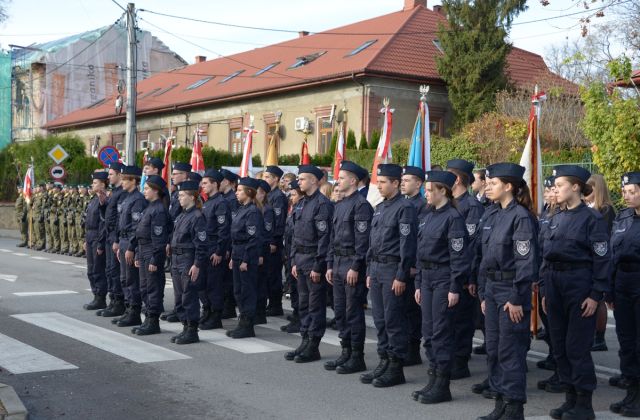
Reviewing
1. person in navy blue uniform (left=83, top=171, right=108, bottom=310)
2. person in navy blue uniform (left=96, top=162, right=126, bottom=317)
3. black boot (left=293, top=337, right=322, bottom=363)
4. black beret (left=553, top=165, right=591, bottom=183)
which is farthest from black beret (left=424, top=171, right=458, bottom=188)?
person in navy blue uniform (left=83, top=171, right=108, bottom=310)

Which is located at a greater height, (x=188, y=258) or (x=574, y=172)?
(x=574, y=172)

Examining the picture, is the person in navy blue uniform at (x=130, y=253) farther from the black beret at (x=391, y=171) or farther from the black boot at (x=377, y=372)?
the black boot at (x=377, y=372)

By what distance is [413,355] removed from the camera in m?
8.66

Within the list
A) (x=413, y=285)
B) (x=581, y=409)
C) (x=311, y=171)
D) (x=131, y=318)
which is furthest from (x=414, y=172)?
(x=131, y=318)

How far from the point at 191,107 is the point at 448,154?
2117 centimetres

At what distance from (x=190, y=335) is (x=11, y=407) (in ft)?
11.3

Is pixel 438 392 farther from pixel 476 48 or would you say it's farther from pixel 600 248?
pixel 476 48

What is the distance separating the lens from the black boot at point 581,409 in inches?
253

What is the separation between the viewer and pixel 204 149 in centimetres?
2998

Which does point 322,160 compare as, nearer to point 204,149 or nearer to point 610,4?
point 204,149

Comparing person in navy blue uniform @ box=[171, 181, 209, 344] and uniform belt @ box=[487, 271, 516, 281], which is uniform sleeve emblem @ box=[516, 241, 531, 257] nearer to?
uniform belt @ box=[487, 271, 516, 281]

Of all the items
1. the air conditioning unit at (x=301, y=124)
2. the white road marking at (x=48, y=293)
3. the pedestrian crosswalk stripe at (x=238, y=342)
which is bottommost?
the white road marking at (x=48, y=293)

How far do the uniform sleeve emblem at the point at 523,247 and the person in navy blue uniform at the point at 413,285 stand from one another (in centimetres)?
178

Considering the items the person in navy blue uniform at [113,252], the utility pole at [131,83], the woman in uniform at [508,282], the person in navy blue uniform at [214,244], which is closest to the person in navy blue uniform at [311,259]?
the person in navy blue uniform at [214,244]
